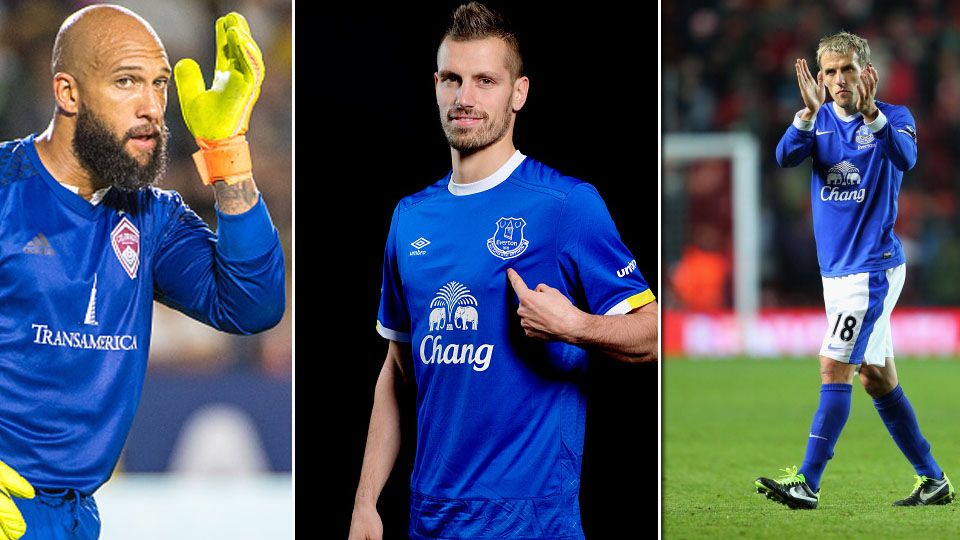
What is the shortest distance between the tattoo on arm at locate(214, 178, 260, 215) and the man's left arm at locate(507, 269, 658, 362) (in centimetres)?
88

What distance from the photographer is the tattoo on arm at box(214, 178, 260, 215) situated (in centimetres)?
378

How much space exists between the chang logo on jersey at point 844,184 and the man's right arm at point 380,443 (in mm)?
1514

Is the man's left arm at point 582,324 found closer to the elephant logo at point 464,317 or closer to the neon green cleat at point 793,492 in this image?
the elephant logo at point 464,317

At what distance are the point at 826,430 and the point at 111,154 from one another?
8.10 ft

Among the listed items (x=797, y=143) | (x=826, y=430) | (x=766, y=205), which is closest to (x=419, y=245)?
(x=797, y=143)

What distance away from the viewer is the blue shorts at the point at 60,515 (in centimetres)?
377

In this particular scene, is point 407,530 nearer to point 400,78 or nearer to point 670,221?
point 400,78

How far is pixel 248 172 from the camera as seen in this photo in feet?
12.5

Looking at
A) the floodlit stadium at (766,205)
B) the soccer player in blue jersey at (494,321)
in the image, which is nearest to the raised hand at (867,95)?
the soccer player in blue jersey at (494,321)

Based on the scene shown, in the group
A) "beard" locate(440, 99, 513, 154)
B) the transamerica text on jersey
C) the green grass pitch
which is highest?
"beard" locate(440, 99, 513, 154)

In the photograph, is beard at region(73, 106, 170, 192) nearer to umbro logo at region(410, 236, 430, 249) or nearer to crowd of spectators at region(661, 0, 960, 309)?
umbro logo at region(410, 236, 430, 249)

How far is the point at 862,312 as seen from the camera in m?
4.09

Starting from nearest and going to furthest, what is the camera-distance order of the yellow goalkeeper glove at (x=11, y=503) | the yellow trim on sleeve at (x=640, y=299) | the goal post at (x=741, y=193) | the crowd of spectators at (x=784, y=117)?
the yellow trim on sleeve at (x=640, y=299) → the yellow goalkeeper glove at (x=11, y=503) → the goal post at (x=741, y=193) → the crowd of spectators at (x=784, y=117)

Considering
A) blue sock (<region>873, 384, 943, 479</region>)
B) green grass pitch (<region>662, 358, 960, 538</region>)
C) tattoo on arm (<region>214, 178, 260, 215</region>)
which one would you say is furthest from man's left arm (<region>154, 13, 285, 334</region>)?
blue sock (<region>873, 384, 943, 479</region>)
